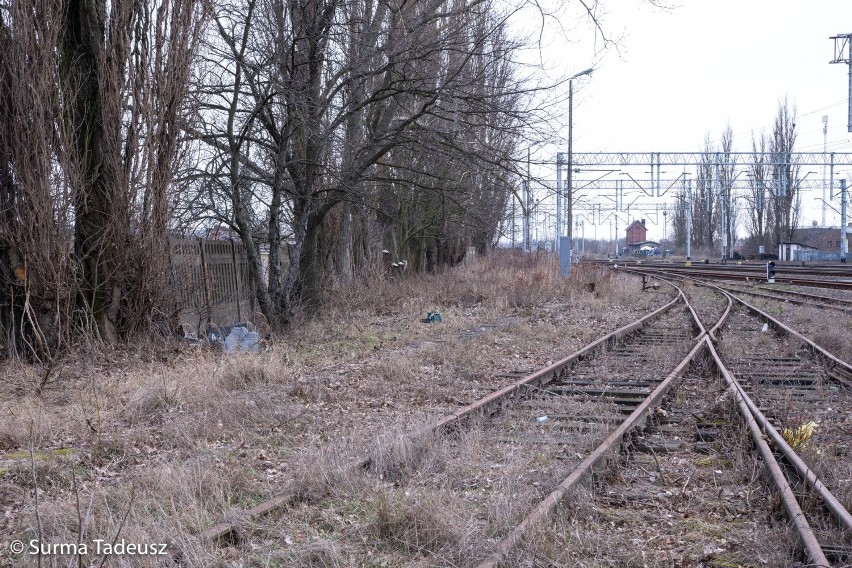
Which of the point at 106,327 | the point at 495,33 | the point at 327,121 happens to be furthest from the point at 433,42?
the point at 106,327

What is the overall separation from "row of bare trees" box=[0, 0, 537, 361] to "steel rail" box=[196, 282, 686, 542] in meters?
4.53

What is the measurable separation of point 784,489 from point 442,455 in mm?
2396

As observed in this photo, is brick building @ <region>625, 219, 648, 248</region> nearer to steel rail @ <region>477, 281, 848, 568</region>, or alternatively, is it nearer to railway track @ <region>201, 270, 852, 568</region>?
railway track @ <region>201, 270, 852, 568</region>

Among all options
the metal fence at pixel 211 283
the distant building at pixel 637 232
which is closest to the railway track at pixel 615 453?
the metal fence at pixel 211 283

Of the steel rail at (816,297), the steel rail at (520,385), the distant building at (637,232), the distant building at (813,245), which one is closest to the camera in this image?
the steel rail at (520,385)

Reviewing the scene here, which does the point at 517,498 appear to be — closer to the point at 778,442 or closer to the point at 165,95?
the point at 778,442

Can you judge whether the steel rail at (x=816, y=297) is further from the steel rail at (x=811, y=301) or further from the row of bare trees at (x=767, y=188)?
the row of bare trees at (x=767, y=188)

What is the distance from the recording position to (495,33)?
13398 millimetres

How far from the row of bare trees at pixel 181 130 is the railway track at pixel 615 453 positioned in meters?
5.42

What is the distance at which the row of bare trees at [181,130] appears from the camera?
31.8 ft

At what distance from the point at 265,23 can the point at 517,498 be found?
10.9 meters

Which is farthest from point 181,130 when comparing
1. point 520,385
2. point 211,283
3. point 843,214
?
point 843,214

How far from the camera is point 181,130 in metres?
11.7

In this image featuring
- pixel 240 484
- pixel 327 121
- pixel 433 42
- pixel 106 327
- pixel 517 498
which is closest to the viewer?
pixel 517 498
